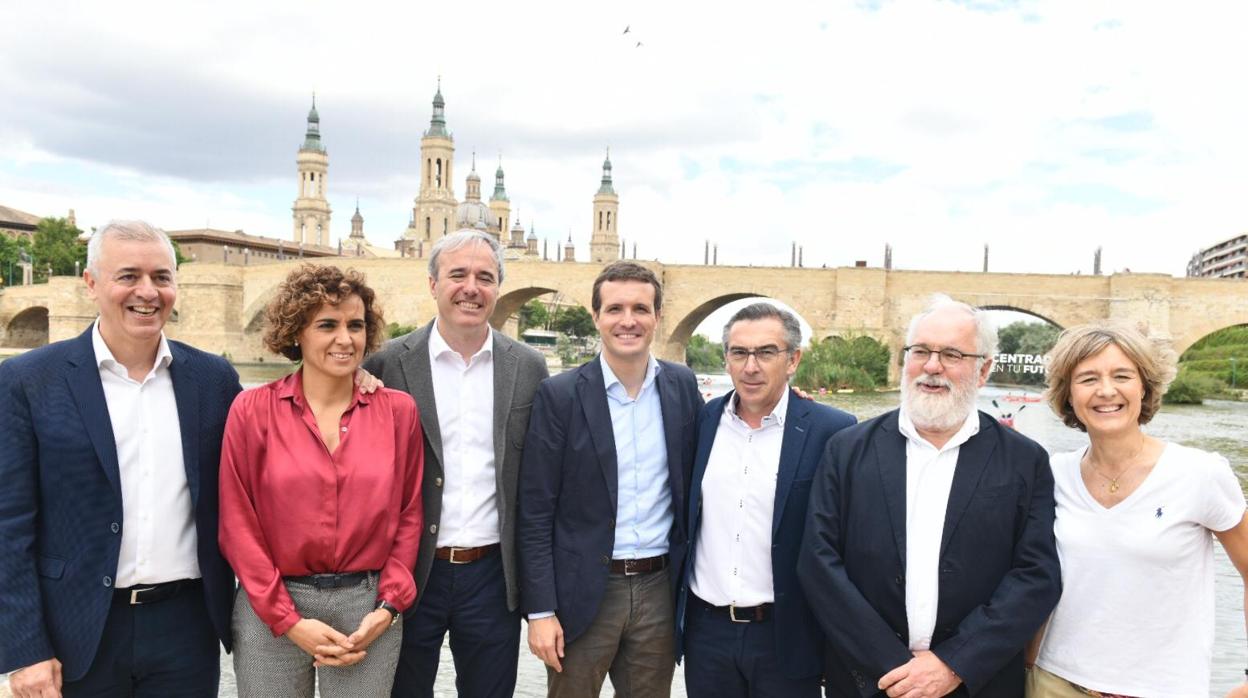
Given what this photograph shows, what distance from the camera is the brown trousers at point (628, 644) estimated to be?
2838 mm

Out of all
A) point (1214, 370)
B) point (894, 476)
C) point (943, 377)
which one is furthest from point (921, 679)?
point (1214, 370)

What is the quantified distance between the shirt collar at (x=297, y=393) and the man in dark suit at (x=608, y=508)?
1.90ft

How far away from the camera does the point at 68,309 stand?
39.2 m

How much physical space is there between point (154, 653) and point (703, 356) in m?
54.4

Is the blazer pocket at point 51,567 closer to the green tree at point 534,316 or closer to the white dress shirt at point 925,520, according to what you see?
the white dress shirt at point 925,520

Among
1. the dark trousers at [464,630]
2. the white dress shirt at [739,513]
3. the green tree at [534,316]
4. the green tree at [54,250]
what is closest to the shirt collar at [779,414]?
the white dress shirt at [739,513]

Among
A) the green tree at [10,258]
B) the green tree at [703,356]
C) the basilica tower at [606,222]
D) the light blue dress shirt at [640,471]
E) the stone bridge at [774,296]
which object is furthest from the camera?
the basilica tower at [606,222]

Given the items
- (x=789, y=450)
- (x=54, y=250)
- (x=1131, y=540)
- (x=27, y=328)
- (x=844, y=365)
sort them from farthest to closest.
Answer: (x=54, y=250)
(x=27, y=328)
(x=844, y=365)
(x=789, y=450)
(x=1131, y=540)

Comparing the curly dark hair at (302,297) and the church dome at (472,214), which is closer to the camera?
the curly dark hair at (302,297)

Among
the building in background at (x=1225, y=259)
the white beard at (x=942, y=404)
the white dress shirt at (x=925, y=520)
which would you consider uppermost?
the building in background at (x=1225, y=259)

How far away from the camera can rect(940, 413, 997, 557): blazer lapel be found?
2352 millimetres

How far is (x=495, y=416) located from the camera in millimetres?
2908

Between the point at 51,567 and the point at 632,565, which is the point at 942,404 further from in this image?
the point at 51,567

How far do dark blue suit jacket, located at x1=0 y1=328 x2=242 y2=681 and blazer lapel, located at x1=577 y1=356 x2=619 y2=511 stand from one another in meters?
1.35
